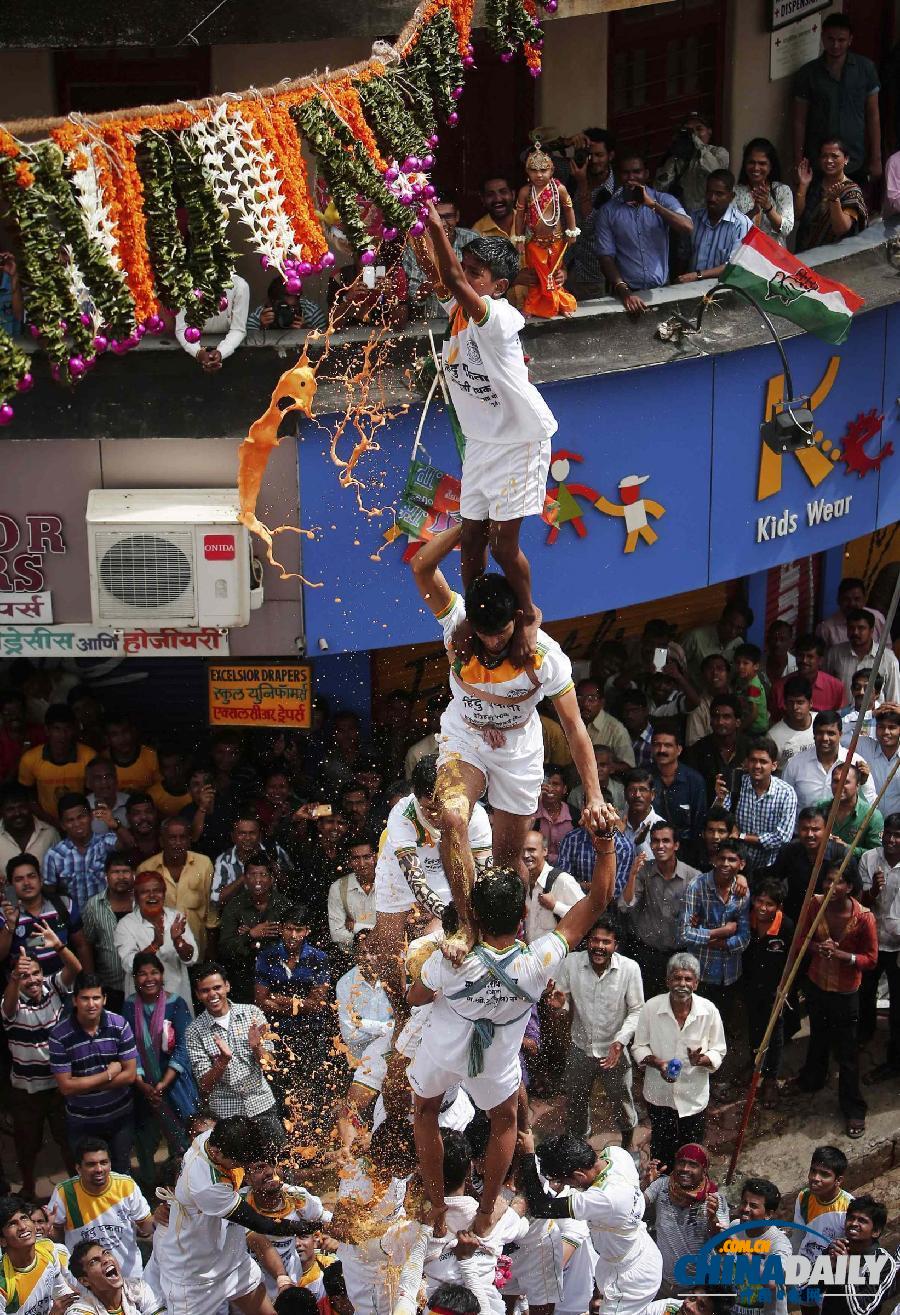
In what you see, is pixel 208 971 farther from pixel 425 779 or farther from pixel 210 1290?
pixel 425 779

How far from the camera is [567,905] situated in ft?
43.3

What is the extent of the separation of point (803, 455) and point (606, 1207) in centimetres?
674

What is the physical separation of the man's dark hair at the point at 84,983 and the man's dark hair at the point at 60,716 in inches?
82.1

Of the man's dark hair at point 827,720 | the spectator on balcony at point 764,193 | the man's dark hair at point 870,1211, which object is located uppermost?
the spectator on balcony at point 764,193

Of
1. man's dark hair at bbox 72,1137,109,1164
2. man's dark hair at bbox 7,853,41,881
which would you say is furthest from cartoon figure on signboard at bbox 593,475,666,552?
man's dark hair at bbox 72,1137,109,1164

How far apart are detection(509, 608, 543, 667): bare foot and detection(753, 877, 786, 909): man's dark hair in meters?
3.40

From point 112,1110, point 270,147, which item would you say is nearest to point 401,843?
point 112,1110

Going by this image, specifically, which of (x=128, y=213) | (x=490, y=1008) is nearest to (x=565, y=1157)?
(x=490, y=1008)

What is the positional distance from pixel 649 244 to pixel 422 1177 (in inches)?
277

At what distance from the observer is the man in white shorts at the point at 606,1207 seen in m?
11.6

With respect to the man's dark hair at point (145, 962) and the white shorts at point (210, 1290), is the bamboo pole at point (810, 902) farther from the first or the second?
the man's dark hair at point (145, 962)

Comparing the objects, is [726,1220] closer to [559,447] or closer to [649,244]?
[559,447]

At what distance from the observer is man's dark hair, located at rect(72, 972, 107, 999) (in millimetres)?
12578

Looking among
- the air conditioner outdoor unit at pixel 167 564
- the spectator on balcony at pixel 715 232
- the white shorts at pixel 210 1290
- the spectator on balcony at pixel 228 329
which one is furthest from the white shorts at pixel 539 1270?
the spectator on balcony at pixel 715 232
